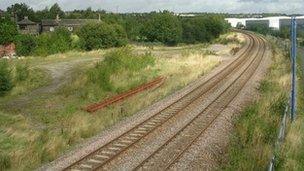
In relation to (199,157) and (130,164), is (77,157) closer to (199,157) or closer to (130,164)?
(130,164)

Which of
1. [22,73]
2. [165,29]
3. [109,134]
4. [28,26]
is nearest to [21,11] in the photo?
[28,26]

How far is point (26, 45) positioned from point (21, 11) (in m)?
91.8

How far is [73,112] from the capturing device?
26453mm

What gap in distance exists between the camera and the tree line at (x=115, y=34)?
82.8 meters

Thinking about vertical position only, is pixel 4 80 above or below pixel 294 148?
above

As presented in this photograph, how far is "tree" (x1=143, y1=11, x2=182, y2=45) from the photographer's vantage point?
105438 mm

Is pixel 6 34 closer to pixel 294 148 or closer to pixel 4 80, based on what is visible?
pixel 4 80

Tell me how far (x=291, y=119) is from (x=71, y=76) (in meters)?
23.7

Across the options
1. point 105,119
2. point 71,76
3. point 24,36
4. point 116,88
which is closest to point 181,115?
point 105,119

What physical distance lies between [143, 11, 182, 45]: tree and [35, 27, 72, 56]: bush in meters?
26.0

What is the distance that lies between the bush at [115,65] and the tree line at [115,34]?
3286cm

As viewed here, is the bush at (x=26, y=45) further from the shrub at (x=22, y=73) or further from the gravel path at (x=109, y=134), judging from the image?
the gravel path at (x=109, y=134)

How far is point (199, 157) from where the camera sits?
1723 cm

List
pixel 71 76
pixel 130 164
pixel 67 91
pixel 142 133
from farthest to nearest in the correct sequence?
pixel 71 76 → pixel 67 91 → pixel 142 133 → pixel 130 164
